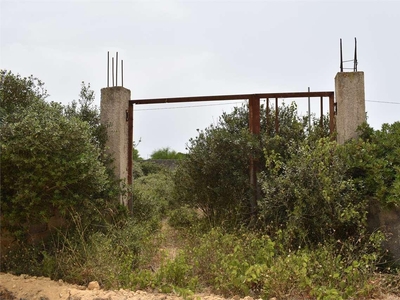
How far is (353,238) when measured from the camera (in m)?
5.49

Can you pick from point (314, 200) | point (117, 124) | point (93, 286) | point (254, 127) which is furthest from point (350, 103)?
point (93, 286)

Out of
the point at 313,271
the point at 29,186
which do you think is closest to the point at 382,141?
the point at 313,271

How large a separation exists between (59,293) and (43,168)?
167 cm

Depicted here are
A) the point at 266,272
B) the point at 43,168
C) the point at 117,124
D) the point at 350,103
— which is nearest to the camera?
the point at 266,272

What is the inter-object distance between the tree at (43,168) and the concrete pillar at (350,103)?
4.07 meters

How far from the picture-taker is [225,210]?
665cm

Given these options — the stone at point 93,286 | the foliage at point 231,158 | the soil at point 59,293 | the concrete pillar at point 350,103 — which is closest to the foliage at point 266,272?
the soil at point 59,293

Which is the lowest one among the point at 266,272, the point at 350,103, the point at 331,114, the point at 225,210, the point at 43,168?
the point at 266,272

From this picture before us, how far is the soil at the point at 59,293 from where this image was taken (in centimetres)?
438

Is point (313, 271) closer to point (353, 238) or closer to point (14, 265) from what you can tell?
point (353, 238)

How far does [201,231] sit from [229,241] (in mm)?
1119

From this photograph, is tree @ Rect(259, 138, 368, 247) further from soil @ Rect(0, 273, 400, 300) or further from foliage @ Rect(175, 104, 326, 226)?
soil @ Rect(0, 273, 400, 300)

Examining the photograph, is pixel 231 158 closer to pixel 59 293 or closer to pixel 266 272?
pixel 266 272

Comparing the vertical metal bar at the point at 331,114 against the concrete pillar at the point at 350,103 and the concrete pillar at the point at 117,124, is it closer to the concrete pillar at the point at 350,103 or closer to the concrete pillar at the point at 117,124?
the concrete pillar at the point at 350,103
